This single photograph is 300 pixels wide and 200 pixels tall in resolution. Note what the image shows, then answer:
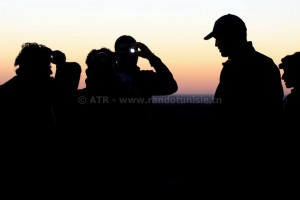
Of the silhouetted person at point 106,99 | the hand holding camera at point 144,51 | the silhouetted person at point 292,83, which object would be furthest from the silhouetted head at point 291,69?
the silhouetted person at point 106,99

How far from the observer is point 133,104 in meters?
4.21

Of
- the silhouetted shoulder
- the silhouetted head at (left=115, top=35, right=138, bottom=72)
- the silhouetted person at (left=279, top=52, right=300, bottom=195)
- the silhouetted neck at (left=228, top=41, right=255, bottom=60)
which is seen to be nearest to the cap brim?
the silhouetted neck at (left=228, top=41, right=255, bottom=60)

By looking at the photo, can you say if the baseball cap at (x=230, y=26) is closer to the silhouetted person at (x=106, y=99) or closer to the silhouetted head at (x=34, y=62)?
the silhouetted person at (x=106, y=99)

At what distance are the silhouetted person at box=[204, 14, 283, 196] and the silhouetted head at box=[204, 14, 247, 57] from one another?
7 centimetres

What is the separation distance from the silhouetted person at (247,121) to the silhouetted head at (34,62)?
1481mm

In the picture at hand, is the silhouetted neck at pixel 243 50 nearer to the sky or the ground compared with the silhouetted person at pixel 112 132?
nearer to the sky

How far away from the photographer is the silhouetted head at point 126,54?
5.61 meters

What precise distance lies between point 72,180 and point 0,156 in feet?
1.98

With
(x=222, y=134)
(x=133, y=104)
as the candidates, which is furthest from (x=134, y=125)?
(x=222, y=134)

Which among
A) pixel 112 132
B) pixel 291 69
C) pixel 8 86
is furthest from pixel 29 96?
pixel 291 69

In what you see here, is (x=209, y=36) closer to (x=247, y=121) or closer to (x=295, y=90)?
(x=247, y=121)

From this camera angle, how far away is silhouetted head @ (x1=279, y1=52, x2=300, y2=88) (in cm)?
594

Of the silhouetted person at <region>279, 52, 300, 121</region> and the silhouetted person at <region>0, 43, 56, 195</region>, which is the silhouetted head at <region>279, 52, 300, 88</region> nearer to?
the silhouetted person at <region>279, 52, 300, 121</region>

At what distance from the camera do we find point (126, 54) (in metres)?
5.62
